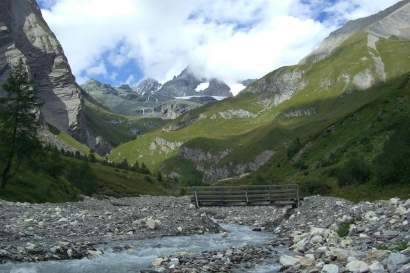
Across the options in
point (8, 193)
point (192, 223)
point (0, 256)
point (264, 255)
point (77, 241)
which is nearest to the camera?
point (0, 256)

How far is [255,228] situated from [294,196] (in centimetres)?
1144

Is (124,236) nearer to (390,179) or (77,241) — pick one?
(77,241)

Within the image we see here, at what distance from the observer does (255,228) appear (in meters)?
44.9

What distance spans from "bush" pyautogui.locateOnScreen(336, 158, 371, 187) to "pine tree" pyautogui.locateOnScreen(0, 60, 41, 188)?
147 ft

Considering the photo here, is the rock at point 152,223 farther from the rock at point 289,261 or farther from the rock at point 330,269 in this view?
the rock at point 330,269

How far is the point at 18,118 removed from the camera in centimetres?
6041

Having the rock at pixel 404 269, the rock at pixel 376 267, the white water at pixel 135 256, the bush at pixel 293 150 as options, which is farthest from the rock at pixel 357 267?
the bush at pixel 293 150

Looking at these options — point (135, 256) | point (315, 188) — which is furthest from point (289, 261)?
point (315, 188)

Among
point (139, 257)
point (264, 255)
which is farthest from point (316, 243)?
point (139, 257)

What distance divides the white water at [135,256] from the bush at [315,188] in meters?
44.3

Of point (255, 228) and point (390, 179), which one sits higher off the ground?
point (390, 179)

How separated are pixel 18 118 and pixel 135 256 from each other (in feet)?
137

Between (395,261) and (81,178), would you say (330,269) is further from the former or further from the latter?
(81,178)

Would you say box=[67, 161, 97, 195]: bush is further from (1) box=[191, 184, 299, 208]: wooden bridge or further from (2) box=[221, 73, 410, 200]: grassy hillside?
(1) box=[191, 184, 299, 208]: wooden bridge
